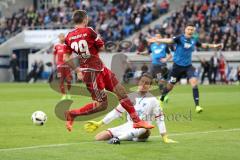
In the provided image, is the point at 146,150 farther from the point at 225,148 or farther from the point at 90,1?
the point at 90,1

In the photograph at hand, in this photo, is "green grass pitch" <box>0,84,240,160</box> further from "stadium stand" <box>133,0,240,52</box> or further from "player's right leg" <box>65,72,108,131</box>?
"stadium stand" <box>133,0,240,52</box>

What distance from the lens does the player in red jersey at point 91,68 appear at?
12.4 meters

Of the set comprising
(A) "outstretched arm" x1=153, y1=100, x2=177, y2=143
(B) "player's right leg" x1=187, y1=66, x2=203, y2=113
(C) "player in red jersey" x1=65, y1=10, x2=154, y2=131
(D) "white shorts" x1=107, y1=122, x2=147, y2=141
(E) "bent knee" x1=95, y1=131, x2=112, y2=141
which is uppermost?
(C) "player in red jersey" x1=65, y1=10, x2=154, y2=131

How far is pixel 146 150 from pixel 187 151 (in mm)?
680

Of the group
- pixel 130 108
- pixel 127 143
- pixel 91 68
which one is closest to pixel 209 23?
pixel 91 68

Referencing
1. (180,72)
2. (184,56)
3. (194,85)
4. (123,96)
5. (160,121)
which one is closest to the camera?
(160,121)

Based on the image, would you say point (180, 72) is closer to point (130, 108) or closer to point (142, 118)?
point (142, 118)

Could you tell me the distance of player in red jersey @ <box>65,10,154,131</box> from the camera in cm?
1238

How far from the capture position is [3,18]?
192 feet

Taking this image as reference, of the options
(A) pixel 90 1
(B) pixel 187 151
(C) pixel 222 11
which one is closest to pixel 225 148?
(B) pixel 187 151

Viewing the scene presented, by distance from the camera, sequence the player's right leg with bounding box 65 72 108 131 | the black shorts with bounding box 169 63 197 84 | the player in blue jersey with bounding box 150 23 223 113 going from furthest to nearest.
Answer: the black shorts with bounding box 169 63 197 84, the player in blue jersey with bounding box 150 23 223 113, the player's right leg with bounding box 65 72 108 131

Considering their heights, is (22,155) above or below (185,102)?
above

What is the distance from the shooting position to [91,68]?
12.7 meters

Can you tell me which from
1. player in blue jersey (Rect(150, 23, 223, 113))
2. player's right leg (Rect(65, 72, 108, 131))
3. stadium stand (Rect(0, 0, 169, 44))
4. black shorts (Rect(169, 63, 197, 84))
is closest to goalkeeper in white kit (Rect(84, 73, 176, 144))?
player's right leg (Rect(65, 72, 108, 131))
